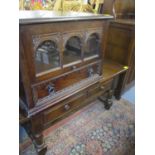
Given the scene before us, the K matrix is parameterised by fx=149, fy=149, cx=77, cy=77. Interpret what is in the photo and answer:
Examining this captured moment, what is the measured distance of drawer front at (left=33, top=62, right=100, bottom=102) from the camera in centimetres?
99

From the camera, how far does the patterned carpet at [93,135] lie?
1.44m

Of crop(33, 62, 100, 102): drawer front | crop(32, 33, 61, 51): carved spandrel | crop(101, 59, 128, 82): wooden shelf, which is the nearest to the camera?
crop(32, 33, 61, 51): carved spandrel

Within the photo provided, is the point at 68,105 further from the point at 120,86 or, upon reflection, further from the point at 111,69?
the point at 120,86

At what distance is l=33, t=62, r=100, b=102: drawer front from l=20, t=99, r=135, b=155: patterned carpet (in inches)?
26.9

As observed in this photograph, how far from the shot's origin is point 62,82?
3.62 feet

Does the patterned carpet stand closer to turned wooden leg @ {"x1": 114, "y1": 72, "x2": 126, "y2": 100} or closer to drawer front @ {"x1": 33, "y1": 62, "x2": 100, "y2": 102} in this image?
turned wooden leg @ {"x1": 114, "y1": 72, "x2": 126, "y2": 100}

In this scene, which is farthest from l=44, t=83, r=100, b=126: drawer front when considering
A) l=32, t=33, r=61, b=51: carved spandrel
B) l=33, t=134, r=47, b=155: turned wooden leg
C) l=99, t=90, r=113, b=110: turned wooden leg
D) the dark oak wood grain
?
l=32, t=33, r=61, b=51: carved spandrel

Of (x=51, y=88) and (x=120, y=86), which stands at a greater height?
(x=51, y=88)

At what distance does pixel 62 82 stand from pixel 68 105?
10.0 inches

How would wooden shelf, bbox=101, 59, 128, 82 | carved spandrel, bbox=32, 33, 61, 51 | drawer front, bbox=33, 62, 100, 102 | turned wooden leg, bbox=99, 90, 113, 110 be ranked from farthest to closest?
turned wooden leg, bbox=99, 90, 113, 110
wooden shelf, bbox=101, 59, 128, 82
drawer front, bbox=33, 62, 100, 102
carved spandrel, bbox=32, 33, 61, 51

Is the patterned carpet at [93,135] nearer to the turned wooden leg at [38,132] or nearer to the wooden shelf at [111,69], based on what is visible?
the turned wooden leg at [38,132]

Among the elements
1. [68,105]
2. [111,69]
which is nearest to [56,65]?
[68,105]

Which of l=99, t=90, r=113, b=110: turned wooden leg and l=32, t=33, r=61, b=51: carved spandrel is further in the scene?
l=99, t=90, r=113, b=110: turned wooden leg

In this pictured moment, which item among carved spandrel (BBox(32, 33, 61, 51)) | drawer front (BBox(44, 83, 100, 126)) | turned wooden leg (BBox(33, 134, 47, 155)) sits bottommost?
turned wooden leg (BBox(33, 134, 47, 155))
